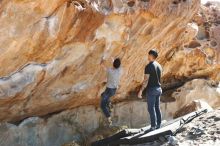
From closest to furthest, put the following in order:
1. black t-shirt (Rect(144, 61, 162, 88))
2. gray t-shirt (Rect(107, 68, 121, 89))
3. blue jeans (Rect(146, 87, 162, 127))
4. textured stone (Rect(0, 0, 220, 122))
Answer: black t-shirt (Rect(144, 61, 162, 88))
blue jeans (Rect(146, 87, 162, 127))
textured stone (Rect(0, 0, 220, 122))
gray t-shirt (Rect(107, 68, 121, 89))

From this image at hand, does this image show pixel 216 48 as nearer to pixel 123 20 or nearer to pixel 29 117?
pixel 123 20

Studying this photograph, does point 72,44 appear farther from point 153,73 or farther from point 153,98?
point 153,98

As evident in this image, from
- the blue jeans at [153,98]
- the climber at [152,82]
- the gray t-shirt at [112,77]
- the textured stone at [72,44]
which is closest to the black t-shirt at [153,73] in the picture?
the climber at [152,82]

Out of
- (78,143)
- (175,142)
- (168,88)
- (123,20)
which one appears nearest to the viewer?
(175,142)

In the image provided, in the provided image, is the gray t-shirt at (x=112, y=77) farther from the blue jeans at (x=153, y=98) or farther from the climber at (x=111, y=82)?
the blue jeans at (x=153, y=98)

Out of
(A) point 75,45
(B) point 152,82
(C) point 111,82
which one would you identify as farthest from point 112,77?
(B) point 152,82

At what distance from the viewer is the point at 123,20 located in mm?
13078

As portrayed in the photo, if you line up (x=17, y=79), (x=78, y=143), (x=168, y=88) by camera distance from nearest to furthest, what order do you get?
(x=17, y=79) < (x=78, y=143) < (x=168, y=88)

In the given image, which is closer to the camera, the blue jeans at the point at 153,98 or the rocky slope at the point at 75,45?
the blue jeans at the point at 153,98

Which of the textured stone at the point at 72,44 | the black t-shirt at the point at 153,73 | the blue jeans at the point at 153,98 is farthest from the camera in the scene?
the textured stone at the point at 72,44

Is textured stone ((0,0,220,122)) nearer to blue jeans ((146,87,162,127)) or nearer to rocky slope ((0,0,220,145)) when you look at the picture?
rocky slope ((0,0,220,145))

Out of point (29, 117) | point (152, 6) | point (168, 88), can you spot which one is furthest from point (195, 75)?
point (29, 117)

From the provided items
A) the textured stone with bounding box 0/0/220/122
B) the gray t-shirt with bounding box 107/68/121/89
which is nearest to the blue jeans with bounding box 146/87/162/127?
the gray t-shirt with bounding box 107/68/121/89

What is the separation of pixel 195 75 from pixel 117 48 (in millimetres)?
6387
